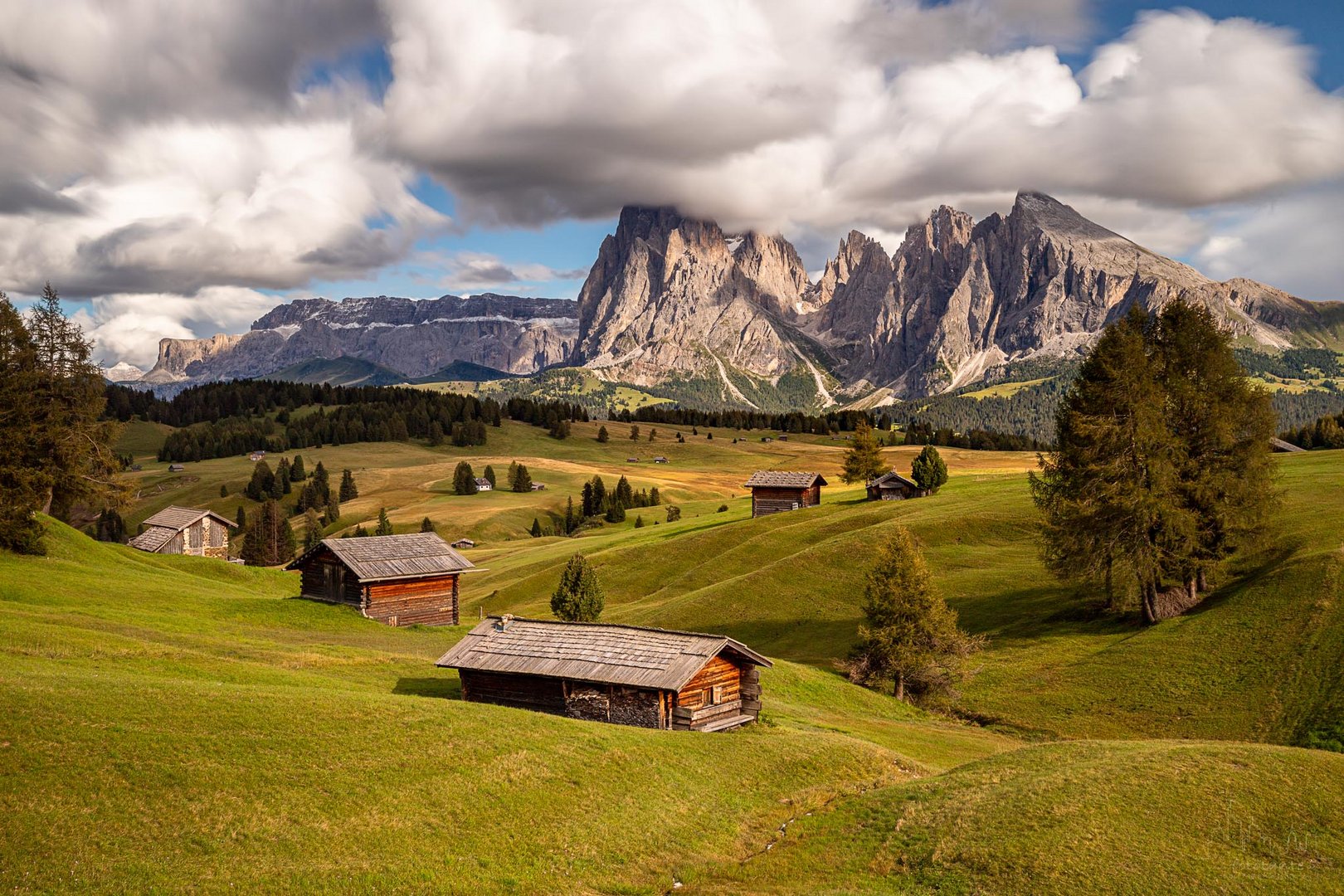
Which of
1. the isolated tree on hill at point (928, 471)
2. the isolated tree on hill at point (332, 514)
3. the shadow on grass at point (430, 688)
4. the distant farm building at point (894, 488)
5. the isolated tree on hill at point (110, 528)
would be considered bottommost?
the isolated tree on hill at point (110, 528)

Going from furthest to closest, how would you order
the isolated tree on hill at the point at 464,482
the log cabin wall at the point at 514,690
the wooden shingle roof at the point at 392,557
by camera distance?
1. the isolated tree on hill at the point at 464,482
2. the wooden shingle roof at the point at 392,557
3. the log cabin wall at the point at 514,690

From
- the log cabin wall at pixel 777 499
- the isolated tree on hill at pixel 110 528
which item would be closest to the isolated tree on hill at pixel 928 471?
the log cabin wall at pixel 777 499

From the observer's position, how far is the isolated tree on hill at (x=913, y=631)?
4488cm

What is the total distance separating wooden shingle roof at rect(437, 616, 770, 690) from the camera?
106ft

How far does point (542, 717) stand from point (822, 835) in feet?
35.2

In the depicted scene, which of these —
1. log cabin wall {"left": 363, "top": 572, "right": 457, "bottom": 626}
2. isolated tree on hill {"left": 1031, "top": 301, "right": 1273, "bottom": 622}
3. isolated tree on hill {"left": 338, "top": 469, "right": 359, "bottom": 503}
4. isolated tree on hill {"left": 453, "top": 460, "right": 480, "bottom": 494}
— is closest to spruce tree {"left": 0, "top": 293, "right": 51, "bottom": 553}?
log cabin wall {"left": 363, "top": 572, "right": 457, "bottom": 626}

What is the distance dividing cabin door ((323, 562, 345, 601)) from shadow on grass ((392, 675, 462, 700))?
24.4 m

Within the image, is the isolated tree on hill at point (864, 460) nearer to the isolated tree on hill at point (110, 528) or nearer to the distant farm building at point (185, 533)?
the distant farm building at point (185, 533)

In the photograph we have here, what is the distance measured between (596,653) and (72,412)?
54.1 metres

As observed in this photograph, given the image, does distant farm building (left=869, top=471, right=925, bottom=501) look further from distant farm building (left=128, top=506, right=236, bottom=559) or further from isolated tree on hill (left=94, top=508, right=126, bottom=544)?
isolated tree on hill (left=94, top=508, right=126, bottom=544)

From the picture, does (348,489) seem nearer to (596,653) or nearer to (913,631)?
(913,631)

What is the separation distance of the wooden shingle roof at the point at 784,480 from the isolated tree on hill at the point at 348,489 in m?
100

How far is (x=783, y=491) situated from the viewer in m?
106

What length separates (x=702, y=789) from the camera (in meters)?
25.0
